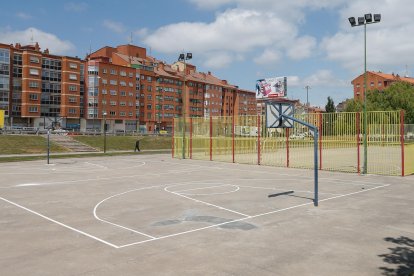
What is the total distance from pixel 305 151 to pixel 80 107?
77101mm

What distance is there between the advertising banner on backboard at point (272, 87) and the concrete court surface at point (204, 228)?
58442 mm

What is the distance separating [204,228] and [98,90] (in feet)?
307

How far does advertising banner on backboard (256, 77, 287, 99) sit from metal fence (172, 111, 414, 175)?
4164 centimetres

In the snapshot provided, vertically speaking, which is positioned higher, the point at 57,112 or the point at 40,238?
the point at 57,112

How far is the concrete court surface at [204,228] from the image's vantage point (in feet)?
26.5

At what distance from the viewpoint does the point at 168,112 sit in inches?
4774

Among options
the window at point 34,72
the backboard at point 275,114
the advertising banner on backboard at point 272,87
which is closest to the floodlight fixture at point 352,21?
the backboard at point 275,114

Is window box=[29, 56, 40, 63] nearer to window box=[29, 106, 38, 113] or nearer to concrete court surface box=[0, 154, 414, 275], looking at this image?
window box=[29, 106, 38, 113]

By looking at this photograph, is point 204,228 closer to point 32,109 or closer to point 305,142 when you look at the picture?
point 305,142

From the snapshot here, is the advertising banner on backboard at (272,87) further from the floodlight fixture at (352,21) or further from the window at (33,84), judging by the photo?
the floodlight fixture at (352,21)

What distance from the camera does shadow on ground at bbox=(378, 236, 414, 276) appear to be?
7.77 meters

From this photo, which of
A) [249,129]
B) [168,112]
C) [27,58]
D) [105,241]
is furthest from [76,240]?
[168,112]

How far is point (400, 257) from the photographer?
8609 mm

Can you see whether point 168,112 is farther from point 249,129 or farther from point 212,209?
point 212,209
